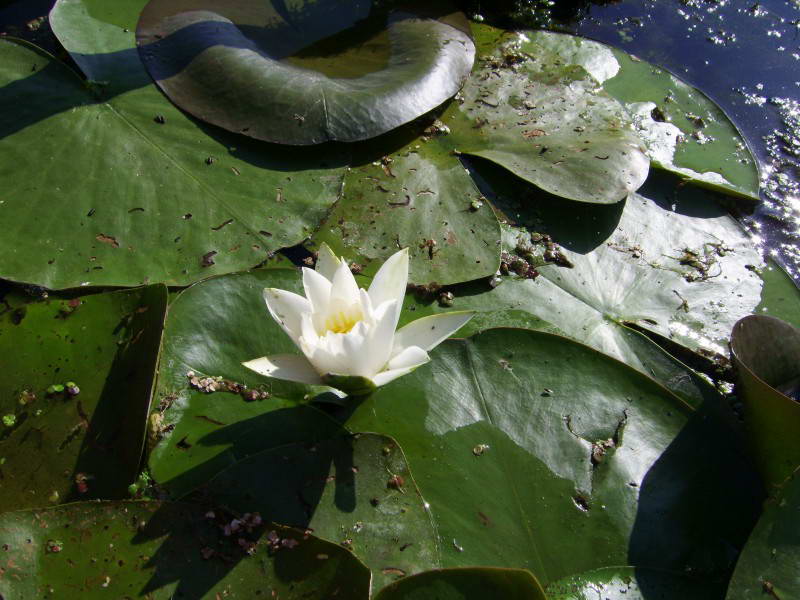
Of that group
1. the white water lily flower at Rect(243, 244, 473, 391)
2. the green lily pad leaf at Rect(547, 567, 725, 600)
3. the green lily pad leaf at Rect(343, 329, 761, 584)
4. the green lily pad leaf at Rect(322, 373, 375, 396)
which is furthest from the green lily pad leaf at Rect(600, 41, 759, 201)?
the green lily pad leaf at Rect(322, 373, 375, 396)

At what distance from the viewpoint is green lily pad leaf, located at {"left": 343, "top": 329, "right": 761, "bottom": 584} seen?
174 centimetres

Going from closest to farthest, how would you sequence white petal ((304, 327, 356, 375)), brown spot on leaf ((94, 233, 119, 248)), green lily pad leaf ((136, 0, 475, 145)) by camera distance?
white petal ((304, 327, 356, 375)) < brown spot on leaf ((94, 233, 119, 248)) < green lily pad leaf ((136, 0, 475, 145))

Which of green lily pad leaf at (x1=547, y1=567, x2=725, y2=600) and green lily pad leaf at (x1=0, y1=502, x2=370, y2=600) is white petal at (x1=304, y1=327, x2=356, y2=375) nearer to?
green lily pad leaf at (x1=0, y1=502, x2=370, y2=600)

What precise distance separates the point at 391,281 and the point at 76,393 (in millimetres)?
1116

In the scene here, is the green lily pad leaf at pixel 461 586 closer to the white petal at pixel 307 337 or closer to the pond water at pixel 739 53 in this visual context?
the white petal at pixel 307 337

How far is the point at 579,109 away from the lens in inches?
114

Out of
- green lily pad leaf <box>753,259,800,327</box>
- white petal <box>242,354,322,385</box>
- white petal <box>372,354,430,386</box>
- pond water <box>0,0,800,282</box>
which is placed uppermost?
pond water <box>0,0,800,282</box>

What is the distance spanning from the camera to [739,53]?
12.0ft

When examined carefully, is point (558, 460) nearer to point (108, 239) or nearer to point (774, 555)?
point (774, 555)

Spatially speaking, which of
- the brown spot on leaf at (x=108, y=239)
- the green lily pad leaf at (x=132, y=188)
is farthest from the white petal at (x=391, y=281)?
the brown spot on leaf at (x=108, y=239)

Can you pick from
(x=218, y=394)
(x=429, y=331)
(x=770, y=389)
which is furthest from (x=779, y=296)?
(x=218, y=394)

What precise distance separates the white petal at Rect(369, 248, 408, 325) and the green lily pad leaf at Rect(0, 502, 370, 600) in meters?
0.74

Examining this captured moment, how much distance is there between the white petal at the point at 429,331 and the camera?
1760 mm

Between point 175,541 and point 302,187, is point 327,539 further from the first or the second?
point 302,187
